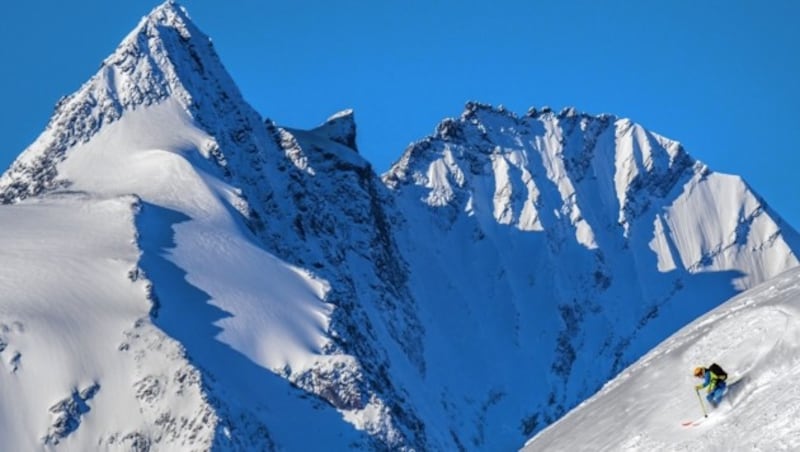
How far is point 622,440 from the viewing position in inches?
734

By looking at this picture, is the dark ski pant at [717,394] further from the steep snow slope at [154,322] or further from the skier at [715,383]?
the steep snow slope at [154,322]

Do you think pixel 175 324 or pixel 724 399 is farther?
pixel 175 324

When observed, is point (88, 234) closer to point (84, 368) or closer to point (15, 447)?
point (84, 368)

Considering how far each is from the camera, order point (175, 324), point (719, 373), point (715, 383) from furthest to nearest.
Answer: point (175, 324) < point (719, 373) < point (715, 383)

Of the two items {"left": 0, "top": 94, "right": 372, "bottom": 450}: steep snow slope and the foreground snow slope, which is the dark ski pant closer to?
the foreground snow slope

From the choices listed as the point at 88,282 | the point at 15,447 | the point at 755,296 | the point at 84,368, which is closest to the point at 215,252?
the point at 88,282

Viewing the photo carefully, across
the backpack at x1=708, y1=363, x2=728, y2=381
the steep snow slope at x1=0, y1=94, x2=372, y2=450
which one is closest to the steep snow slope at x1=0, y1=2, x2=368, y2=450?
the steep snow slope at x1=0, y1=94, x2=372, y2=450

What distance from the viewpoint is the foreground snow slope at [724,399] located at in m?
17.7

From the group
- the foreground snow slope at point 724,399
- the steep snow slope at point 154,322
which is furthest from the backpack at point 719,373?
the steep snow slope at point 154,322

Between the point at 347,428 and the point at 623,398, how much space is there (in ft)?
485

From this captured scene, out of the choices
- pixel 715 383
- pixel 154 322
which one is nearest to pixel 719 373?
pixel 715 383

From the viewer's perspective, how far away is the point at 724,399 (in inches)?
717

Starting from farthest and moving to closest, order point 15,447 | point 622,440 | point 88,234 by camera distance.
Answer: point 88,234
point 15,447
point 622,440

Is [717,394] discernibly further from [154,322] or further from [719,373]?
[154,322]
